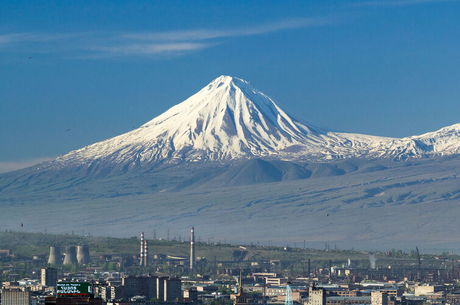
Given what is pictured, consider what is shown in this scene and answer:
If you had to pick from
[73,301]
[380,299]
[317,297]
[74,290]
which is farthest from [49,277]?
[73,301]

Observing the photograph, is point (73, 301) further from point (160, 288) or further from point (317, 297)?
point (160, 288)

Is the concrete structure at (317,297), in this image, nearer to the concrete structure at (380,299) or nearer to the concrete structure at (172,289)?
the concrete structure at (380,299)

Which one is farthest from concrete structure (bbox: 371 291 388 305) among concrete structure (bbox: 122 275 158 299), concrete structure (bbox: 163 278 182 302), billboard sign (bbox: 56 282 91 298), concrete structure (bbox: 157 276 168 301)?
billboard sign (bbox: 56 282 91 298)

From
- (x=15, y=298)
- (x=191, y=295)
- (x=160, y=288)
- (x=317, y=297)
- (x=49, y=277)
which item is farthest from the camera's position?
(x=49, y=277)

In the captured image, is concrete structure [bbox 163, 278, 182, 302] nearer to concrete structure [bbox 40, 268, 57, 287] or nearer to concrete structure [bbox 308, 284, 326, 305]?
concrete structure [bbox 308, 284, 326, 305]

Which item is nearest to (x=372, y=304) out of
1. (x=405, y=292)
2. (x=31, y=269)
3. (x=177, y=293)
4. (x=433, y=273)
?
(x=177, y=293)

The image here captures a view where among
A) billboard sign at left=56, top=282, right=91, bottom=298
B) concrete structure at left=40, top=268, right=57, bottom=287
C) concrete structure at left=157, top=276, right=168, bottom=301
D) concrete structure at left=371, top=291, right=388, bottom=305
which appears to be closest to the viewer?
billboard sign at left=56, top=282, right=91, bottom=298

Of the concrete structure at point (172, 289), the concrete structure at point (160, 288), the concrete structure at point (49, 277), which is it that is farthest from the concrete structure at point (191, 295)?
the concrete structure at point (49, 277)

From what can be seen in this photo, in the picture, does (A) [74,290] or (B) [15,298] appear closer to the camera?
(A) [74,290]
